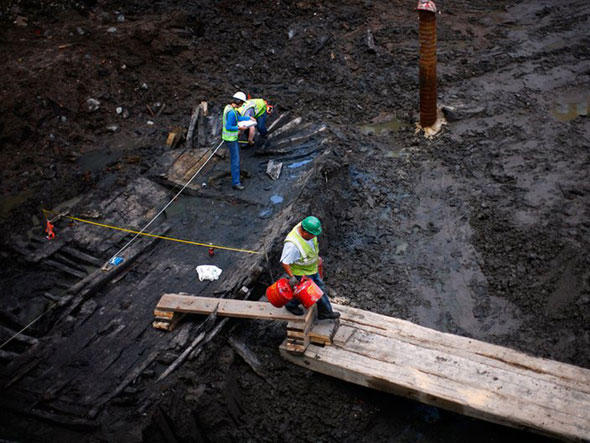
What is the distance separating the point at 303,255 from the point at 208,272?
2772 millimetres

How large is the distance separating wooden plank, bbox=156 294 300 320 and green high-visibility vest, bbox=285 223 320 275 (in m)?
0.67

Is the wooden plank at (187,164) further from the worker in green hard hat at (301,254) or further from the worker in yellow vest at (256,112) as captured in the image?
the worker in green hard hat at (301,254)

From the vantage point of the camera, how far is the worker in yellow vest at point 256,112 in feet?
32.6

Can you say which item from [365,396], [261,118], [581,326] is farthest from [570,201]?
[261,118]

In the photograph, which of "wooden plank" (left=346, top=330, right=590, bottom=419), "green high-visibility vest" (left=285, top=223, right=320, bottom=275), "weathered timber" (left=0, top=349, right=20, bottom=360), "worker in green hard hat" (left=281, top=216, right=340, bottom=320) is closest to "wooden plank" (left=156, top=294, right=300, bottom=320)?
"worker in green hard hat" (left=281, top=216, right=340, bottom=320)

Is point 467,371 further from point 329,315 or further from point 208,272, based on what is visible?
point 208,272

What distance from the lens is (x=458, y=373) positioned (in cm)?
560

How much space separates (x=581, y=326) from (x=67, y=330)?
7442mm

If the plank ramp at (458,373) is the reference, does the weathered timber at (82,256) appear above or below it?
above

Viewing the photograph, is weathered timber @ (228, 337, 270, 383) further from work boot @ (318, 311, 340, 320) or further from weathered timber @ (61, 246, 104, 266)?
weathered timber @ (61, 246, 104, 266)

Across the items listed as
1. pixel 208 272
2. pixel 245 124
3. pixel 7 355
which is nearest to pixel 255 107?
pixel 245 124

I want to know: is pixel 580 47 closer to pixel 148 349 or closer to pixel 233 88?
pixel 233 88

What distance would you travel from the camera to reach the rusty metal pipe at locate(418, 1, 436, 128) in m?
9.62

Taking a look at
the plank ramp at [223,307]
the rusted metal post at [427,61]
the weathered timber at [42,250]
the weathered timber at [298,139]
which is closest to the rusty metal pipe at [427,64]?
the rusted metal post at [427,61]
